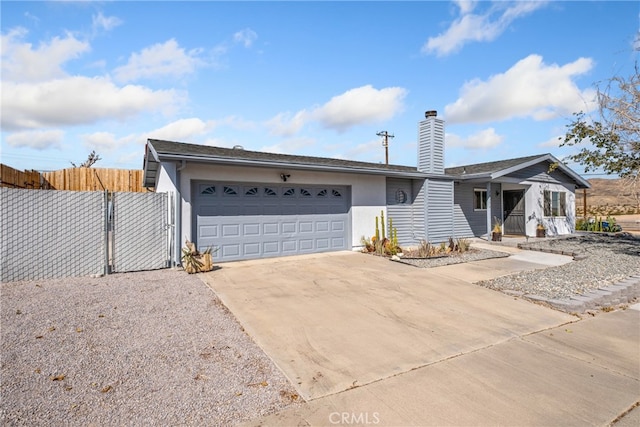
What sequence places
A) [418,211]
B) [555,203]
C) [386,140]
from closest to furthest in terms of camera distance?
[418,211]
[555,203]
[386,140]

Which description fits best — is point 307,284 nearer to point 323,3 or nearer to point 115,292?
point 115,292

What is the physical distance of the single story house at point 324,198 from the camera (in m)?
8.23

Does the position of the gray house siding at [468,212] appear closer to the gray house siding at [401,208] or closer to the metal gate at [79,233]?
the gray house siding at [401,208]

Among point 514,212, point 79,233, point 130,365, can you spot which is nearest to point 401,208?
point 514,212

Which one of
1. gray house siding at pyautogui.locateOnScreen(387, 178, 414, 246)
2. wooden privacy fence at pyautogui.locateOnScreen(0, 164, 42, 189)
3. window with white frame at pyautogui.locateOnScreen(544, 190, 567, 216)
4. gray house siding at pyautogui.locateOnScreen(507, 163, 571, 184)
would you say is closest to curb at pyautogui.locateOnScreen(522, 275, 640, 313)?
gray house siding at pyautogui.locateOnScreen(387, 178, 414, 246)

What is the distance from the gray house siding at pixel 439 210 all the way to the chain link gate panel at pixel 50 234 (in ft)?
33.4

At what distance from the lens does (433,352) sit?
3574 millimetres

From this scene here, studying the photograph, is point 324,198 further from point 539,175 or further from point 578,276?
point 539,175

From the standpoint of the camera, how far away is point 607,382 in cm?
304

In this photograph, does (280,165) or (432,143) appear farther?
(432,143)

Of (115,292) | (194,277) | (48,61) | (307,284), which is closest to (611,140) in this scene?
(307,284)

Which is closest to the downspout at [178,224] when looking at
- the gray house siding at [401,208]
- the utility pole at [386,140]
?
A: the gray house siding at [401,208]

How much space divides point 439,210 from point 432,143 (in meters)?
2.59

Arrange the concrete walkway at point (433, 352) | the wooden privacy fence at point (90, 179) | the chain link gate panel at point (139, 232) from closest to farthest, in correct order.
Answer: the concrete walkway at point (433, 352) < the chain link gate panel at point (139, 232) < the wooden privacy fence at point (90, 179)
